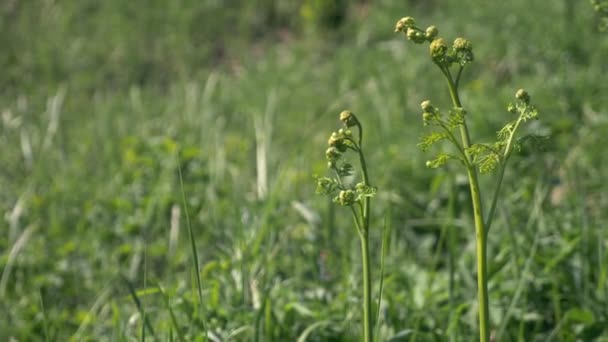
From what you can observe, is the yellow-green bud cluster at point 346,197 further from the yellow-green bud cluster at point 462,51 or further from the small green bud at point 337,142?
the yellow-green bud cluster at point 462,51

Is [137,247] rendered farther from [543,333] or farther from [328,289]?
[543,333]

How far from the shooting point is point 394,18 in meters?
6.93

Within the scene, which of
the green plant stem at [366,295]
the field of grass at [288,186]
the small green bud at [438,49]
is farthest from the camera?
the field of grass at [288,186]

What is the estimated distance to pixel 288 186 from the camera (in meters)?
3.52

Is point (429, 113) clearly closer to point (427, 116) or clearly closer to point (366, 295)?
point (427, 116)

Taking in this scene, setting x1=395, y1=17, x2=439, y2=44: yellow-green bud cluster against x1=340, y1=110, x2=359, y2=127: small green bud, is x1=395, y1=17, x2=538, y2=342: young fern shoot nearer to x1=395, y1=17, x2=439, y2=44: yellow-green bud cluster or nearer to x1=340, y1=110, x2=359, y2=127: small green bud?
x1=395, y1=17, x2=439, y2=44: yellow-green bud cluster

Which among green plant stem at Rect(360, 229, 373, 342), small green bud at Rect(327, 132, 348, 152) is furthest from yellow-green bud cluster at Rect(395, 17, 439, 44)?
green plant stem at Rect(360, 229, 373, 342)

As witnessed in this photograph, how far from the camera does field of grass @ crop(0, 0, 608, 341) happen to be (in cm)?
207

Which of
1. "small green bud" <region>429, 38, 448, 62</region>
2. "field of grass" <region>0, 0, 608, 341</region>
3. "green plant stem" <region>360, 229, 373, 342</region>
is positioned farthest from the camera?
"field of grass" <region>0, 0, 608, 341</region>

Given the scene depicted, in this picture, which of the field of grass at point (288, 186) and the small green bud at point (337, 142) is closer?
the small green bud at point (337, 142)

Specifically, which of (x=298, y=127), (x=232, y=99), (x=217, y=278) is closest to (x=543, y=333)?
(x=217, y=278)

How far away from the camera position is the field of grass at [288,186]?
6.78 feet

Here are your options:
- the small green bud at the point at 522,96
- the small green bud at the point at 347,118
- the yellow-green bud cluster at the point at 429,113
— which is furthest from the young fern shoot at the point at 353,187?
the small green bud at the point at 522,96

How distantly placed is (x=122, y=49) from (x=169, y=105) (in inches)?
86.6
